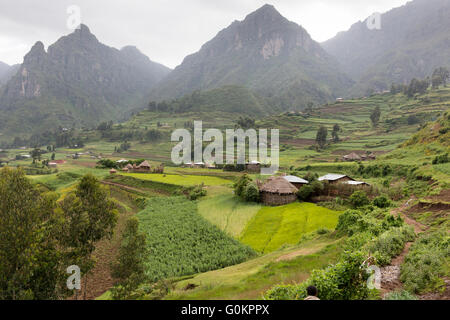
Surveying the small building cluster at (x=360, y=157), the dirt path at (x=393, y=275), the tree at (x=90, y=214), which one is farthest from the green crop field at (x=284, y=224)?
the small building cluster at (x=360, y=157)

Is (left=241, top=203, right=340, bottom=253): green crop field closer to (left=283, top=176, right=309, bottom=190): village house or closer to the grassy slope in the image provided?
(left=283, top=176, right=309, bottom=190): village house

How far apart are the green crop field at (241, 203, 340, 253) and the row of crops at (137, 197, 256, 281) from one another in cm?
220

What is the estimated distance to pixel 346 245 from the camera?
15.3 m

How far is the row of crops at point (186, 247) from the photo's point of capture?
19219mm

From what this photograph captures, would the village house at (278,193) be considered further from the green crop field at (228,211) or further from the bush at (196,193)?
the bush at (196,193)

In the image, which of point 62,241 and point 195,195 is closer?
point 62,241

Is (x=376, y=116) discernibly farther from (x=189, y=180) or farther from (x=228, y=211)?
(x=228, y=211)

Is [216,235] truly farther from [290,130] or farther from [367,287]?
[290,130]

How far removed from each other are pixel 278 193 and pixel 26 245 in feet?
94.4

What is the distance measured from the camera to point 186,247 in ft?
73.9

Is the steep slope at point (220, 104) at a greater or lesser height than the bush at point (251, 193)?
greater

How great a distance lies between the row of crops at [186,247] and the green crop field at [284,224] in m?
2.20
